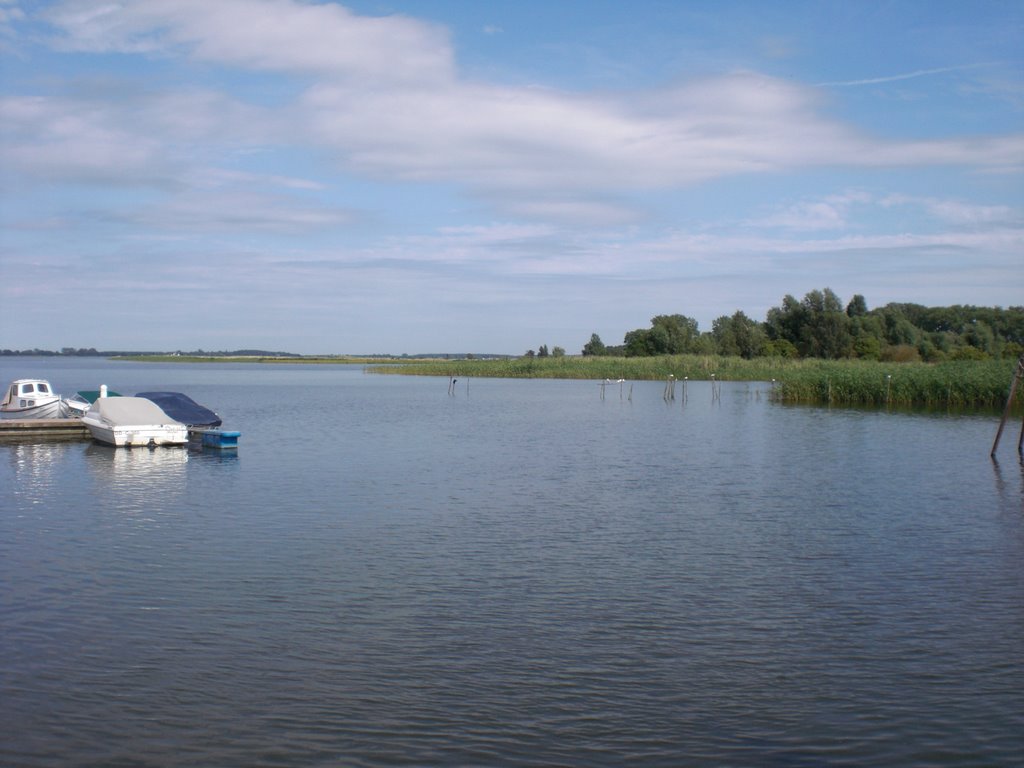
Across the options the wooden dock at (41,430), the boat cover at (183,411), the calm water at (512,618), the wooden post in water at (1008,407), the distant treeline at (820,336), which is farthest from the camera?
the distant treeline at (820,336)

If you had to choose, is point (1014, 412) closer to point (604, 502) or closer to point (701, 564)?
point (604, 502)

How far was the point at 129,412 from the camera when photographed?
3098 centimetres

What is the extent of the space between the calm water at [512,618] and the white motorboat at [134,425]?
20.3 feet

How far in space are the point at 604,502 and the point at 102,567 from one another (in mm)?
9802

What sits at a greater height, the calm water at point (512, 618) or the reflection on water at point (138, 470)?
the reflection on water at point (138, 470)

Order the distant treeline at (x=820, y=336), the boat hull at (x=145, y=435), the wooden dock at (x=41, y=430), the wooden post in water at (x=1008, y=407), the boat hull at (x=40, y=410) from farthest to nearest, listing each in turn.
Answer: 1. the distant treeline at (x=820, y=336)
2. the boat hull at (x=40, y=410)
3. the wooden dock at (x=41, y=430)
4. the boat hull at (x=145, y=435)
5. the wooden post in water at (x=1008, y=407)

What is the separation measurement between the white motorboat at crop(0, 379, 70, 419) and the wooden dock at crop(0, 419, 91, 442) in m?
2.39

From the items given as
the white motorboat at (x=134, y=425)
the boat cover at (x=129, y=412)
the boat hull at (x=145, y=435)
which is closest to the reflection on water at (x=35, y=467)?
the white motorboat at (x=134, y=425)

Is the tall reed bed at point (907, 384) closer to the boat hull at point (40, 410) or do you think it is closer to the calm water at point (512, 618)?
the calm water at point (512, 618)

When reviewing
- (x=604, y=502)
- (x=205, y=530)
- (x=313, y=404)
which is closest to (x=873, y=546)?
(x=604, y=502)

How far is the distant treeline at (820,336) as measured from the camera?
10006 centimetres

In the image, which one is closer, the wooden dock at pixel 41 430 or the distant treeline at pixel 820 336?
the wooden dock at pixel 41 430

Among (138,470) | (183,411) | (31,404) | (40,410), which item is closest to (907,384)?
(183,411)

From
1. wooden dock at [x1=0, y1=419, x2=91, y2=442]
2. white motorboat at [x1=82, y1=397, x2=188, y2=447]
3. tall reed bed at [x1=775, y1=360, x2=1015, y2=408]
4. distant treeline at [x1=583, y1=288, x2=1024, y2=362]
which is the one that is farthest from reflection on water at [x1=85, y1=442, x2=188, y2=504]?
distant treeline at [x1=583, y1=288, x2=1024, y2=362]
